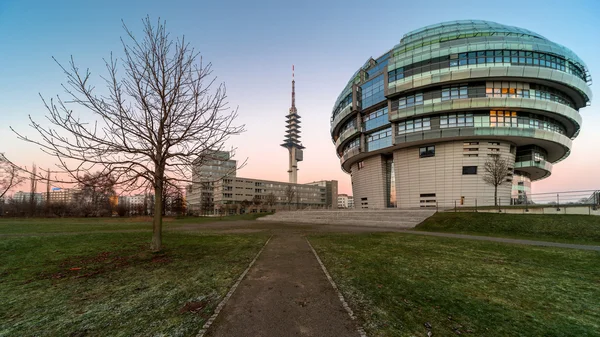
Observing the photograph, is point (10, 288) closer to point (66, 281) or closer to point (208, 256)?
point (66, 281)

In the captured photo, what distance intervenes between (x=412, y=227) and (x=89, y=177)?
979 inches

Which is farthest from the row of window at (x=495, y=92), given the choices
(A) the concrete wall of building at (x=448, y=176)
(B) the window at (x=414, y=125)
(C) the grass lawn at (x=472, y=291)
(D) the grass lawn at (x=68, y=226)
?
(D) the grass lawn at (x=68, y=226)

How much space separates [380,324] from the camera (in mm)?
4137

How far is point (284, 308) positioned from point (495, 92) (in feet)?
172

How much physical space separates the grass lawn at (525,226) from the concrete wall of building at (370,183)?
28.6 meters

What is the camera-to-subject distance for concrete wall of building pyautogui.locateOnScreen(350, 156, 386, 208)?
2092 inches

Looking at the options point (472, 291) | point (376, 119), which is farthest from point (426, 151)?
point (472, 291)

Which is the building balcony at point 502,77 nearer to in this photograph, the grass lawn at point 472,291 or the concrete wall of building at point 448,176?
the concrete wall of building at point 448,176

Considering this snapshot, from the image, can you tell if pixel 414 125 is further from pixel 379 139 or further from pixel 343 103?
pixel 343 103

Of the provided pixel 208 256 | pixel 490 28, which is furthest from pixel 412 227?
pixel 490 28

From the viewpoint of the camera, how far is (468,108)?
4047 centimetres

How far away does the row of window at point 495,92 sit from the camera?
3994 centimetres

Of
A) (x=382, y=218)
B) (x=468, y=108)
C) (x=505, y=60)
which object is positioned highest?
(x=505, y=60)

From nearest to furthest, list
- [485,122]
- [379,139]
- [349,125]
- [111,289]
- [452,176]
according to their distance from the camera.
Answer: [111,289]
[485,122]
[452,176]
[379,139]
[349,125]
